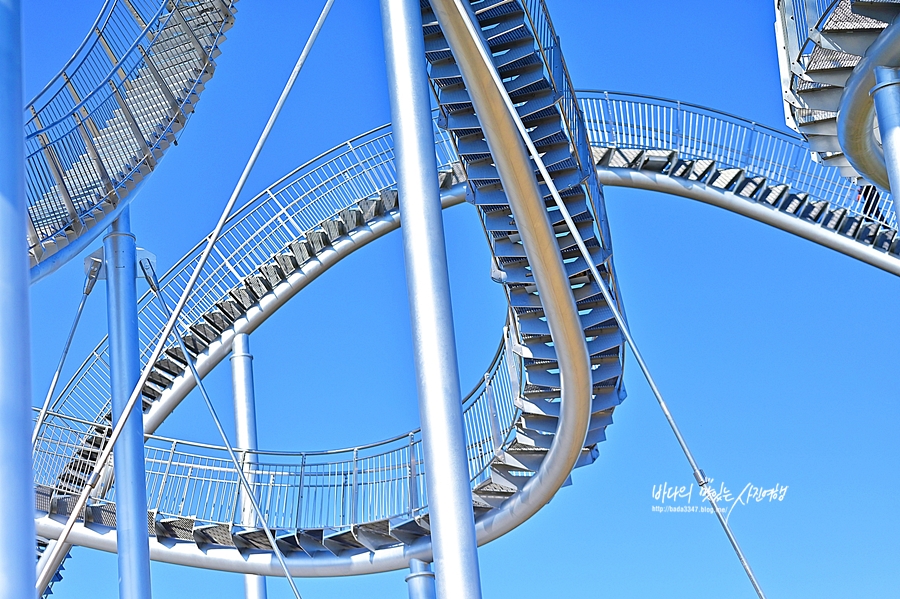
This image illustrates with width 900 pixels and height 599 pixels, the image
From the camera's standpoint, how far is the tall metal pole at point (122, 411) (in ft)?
29.7

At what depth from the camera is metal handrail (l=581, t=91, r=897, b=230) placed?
17.2m

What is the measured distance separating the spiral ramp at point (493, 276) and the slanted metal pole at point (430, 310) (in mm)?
3227

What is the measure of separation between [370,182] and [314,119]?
10.1m

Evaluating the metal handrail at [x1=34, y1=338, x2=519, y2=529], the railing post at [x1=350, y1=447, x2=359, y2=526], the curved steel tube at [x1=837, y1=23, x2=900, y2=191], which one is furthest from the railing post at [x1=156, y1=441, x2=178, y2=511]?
the curved steel tube at [x1=837, y1=23, x2=900, y2=191]

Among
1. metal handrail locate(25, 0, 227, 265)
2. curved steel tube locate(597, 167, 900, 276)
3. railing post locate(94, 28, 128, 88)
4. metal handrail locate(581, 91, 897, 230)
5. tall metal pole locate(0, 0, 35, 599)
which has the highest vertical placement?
metal handrail locate(581, 91, 897, 230)

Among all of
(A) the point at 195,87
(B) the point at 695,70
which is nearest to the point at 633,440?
(B) the point at 695,70

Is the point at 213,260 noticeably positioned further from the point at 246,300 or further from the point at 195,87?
the point at 195,87

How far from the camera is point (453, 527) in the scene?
20.2 feet

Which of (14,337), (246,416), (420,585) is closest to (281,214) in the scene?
(246,416)

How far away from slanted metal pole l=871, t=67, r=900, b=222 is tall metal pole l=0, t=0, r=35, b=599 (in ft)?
20.2

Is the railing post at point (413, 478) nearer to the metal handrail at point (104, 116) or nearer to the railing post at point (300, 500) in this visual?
the railing post at point (300, 500)

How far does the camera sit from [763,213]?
1706cm

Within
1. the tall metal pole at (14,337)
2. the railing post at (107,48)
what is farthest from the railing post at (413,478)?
the tall metal pole at (14,337)

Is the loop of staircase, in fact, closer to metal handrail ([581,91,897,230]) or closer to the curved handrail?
metal handrail ([581,91,897,230])
